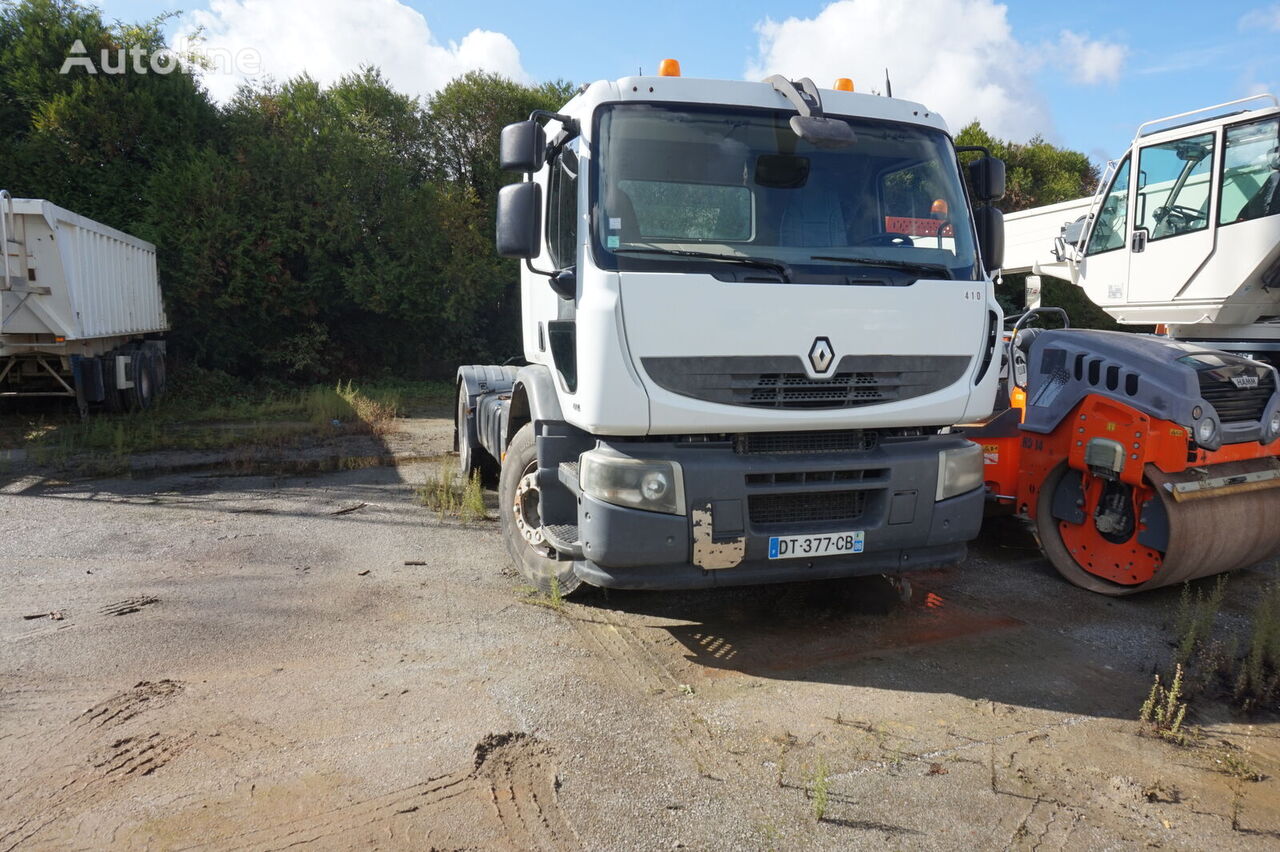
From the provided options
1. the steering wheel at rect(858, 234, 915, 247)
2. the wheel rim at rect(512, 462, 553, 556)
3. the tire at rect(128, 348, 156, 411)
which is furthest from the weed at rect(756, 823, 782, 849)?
the tire at rect(128, 348, 156, 411)

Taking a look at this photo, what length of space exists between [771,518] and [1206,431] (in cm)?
262

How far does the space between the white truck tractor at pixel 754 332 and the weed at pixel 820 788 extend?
3.46ft

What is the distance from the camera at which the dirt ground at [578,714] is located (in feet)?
9.41

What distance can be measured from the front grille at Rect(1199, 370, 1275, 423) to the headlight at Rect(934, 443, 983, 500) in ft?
5.13

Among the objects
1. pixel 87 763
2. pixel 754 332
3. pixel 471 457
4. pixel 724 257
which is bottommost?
pixel 87 763

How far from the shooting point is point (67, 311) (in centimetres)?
1033

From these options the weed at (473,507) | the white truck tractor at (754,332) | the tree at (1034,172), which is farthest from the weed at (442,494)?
the tree at (1034,172)

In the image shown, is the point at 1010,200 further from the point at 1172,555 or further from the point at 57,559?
the point at 57,559

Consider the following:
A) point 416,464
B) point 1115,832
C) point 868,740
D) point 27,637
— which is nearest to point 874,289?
point 868,740

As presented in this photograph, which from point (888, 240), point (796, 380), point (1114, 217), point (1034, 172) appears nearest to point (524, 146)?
point (796, 380)

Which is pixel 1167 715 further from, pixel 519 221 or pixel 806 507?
pixel 519 221

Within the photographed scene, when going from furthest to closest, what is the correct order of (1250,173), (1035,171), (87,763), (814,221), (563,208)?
(1035,171), (1250,173), (563,208), (814,221), (87,763)

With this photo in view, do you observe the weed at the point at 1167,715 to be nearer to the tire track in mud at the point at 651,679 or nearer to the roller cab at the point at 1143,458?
the roller cab at the point at 1143,458

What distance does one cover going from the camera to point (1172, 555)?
478 cm
